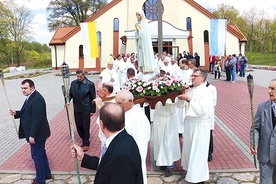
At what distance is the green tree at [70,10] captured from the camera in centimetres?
4897

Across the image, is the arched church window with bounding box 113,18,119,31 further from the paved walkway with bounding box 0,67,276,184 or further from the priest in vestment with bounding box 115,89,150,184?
the priest in vestment with bounding box 115,89,150,184

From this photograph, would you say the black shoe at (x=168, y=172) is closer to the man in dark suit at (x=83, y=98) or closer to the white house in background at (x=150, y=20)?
the man in dark suit at (x=83, y=98)

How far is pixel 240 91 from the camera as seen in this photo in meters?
16.1

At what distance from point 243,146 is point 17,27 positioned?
57435 mm

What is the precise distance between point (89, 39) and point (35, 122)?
43.2 feet

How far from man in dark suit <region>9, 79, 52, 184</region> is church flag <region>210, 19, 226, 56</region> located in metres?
10.9

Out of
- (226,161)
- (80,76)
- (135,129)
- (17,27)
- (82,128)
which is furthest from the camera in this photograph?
(17,27)

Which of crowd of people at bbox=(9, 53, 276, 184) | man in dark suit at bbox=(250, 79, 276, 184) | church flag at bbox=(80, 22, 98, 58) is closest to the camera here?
crowd of people at bbox=(9, 53, 276, 184)

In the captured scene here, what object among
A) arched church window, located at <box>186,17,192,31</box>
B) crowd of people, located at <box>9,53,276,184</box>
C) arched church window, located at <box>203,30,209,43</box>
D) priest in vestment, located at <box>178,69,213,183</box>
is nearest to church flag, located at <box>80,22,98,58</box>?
crowd of people, located at <box>9,53,276,184</box>

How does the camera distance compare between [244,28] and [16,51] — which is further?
[244,28]

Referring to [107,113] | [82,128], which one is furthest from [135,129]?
[82,128]

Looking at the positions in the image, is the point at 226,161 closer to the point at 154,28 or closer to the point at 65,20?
the point at 154,28

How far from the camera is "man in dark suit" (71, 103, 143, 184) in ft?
7.92

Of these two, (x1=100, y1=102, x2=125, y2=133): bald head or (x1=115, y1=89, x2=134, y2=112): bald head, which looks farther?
(x1=115, y1=89, x2=134, y2=112): bald head
